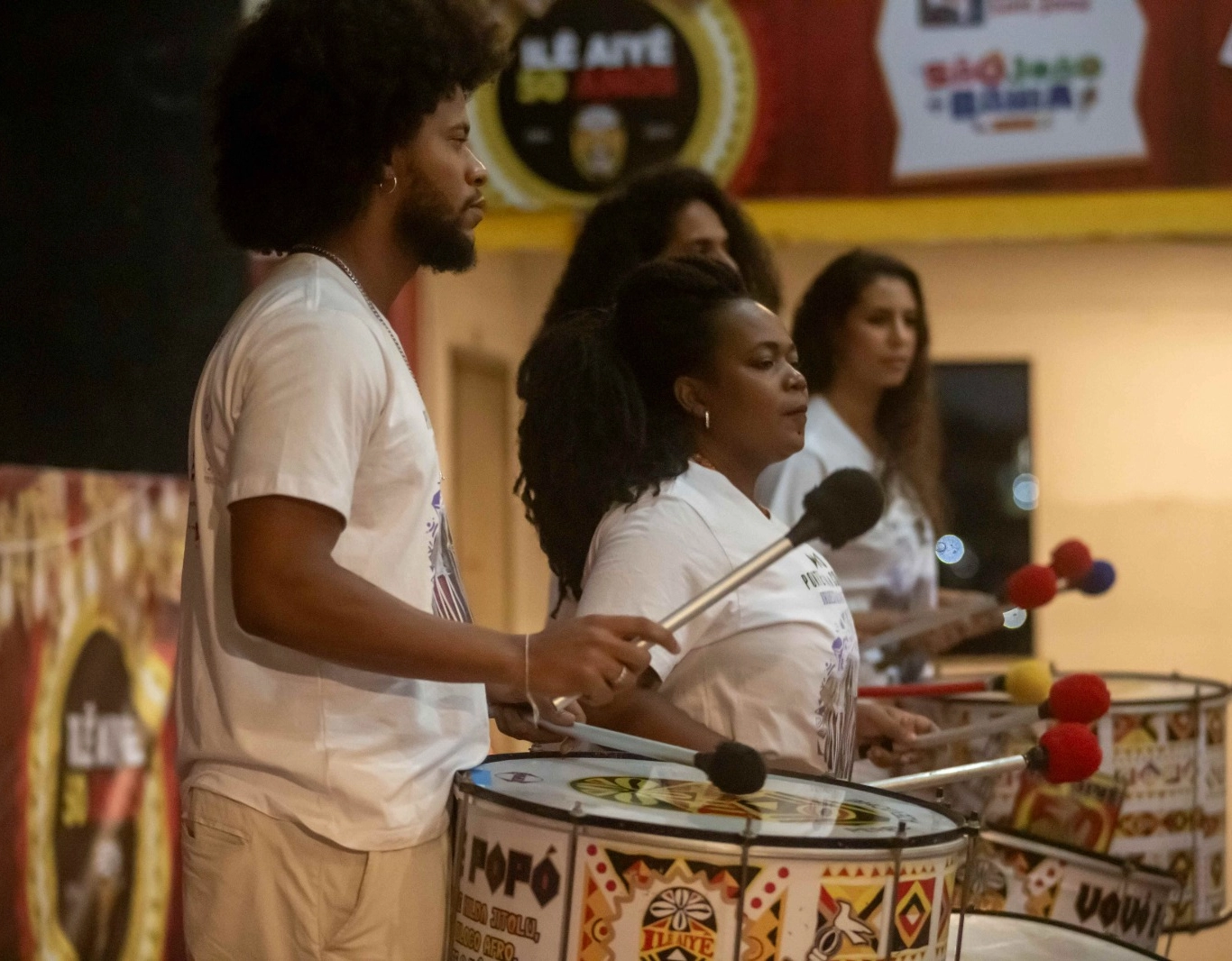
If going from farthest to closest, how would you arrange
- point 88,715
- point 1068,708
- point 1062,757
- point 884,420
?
point 884,420 → point 88,715 → point 1068,708 → point 1062,757

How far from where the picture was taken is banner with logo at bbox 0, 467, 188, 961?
3084mm

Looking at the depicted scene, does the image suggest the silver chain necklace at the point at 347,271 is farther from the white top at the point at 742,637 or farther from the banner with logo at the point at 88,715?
the banner with logo at the point at 88,715

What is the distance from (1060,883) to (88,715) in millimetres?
1829

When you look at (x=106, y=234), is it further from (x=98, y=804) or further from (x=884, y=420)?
(x=884, y=420)

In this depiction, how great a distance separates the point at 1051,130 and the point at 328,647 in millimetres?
3539

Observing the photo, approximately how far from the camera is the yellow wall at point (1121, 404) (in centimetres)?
600

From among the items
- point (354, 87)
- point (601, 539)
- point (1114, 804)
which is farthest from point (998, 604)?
point (354, 87)

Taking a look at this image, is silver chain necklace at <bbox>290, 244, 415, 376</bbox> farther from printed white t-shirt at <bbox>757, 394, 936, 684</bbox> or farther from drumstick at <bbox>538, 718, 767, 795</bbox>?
printed white t-shirt at <bbox>757, 394, 936, 684</bbox>

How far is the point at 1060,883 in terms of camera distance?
269 cm

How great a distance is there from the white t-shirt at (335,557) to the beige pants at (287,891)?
0.08ft

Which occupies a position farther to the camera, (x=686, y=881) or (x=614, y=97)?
(x=614, y=97)

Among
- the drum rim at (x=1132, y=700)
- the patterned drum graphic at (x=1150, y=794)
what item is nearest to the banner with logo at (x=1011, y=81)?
the drum rim at (x=1132, y=700)

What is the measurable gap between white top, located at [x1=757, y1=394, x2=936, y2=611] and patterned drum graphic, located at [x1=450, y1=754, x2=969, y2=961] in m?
1.30

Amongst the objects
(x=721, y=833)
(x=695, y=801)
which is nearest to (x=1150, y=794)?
(x=695, y=801)
